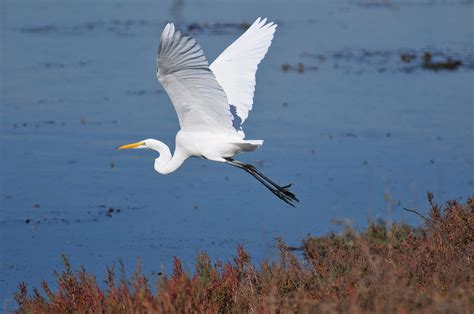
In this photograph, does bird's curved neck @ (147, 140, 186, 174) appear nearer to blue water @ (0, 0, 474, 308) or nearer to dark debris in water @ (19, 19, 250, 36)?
blue water @ (0, 0, 474, 308)

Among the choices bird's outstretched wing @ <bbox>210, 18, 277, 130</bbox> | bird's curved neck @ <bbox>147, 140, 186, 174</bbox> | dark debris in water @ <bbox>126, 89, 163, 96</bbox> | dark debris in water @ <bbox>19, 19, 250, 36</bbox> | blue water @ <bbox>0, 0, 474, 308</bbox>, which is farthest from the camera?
dark debris in water @ <bbox>19, 19, 250, 36</bbox>

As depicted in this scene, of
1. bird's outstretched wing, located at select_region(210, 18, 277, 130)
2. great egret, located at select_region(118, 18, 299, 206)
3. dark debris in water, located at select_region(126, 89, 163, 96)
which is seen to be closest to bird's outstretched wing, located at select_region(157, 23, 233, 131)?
great egret, located at select_region(118, 18, 299, 206)

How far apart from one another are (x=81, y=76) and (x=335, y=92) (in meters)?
3.61

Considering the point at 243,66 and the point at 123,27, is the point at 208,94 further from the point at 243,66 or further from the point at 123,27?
the point at 123,27

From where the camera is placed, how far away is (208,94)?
5.75m

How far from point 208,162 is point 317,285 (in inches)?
206

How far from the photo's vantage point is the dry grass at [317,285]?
150 inches

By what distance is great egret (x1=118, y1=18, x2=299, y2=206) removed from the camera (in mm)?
5262

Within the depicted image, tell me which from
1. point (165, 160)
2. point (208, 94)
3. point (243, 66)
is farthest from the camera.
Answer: point (243, 66)

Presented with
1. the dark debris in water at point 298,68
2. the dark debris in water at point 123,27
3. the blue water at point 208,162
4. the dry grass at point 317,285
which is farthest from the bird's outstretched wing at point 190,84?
the dark debris in water at point 123,27

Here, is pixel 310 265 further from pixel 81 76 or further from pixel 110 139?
pixel 81 76

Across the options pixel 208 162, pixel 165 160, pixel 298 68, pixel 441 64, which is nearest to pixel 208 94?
pixel 165 160

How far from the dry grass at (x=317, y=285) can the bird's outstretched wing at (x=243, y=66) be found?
4.38 feet

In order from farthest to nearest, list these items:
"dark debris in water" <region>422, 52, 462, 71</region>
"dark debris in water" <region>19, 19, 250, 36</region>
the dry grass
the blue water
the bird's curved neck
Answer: "dark debris in water" <region>19, 19, 250, 36</region> → "dark debris in water" <region>422, 52, 462, 71</region> → the blue water → the bird's curved neck → the dry grass
